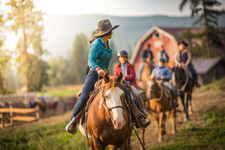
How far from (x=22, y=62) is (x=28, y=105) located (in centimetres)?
556

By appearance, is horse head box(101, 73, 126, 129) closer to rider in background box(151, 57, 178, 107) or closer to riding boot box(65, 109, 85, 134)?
riding boot box(65, 109, 85, 134)

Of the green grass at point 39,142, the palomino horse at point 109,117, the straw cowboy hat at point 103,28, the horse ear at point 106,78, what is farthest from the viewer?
the green grass at point 39,142

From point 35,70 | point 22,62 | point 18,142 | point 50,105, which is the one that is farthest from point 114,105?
point 35,70

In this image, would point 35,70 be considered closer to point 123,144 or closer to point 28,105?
point 28,105

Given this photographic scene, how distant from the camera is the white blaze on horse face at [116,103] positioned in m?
3.11

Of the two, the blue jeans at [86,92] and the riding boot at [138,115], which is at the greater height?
the blue jeans at [86,92]

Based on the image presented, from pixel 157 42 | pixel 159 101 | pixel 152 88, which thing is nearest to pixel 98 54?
pixel 152 88

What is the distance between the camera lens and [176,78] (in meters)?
9.99

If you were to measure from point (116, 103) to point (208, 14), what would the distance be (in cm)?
2350

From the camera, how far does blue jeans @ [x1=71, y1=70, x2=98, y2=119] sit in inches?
172

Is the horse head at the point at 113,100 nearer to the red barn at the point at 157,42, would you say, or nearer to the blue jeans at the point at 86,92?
the blue jeans at the point at 86,92

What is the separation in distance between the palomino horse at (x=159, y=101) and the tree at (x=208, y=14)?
17.0 metres

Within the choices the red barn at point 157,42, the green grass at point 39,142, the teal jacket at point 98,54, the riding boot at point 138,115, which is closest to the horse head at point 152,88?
the green grass at point 39,142

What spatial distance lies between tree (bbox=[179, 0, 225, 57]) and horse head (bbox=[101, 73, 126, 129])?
70.3 feet
